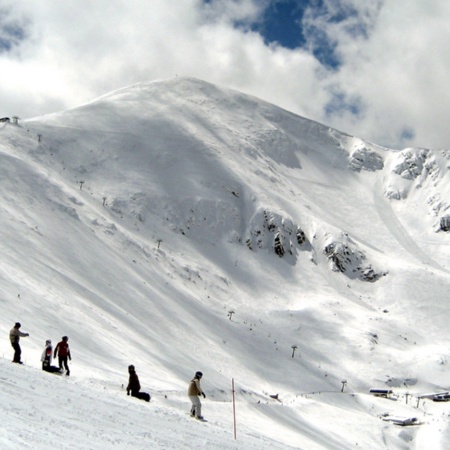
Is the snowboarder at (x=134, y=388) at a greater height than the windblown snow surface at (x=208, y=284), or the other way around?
the windblown snow surface at (x=208, y=284)

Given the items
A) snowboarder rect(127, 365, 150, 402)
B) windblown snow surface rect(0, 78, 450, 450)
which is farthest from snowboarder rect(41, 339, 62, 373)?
snowboarder rect(127, 365, 150, 402)

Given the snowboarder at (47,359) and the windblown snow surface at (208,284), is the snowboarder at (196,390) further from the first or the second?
the snowboarder at (47,359)

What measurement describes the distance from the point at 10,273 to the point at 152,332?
1063 cm

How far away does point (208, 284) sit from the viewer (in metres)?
56.9

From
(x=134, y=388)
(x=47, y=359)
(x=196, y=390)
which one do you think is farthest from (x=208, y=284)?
(x=196, y=390)

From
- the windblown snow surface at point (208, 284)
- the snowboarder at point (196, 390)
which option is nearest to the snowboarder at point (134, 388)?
the windblown snow surface at point (208, 284)

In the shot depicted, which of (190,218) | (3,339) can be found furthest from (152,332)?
(190,218)

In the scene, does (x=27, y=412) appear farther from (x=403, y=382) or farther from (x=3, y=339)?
(x=403, y=382)

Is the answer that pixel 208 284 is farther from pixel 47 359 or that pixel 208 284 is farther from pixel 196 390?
pixel 196 390

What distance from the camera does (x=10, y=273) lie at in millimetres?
31547

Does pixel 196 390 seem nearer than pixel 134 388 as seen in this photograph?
Yes

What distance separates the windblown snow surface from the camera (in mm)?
20766

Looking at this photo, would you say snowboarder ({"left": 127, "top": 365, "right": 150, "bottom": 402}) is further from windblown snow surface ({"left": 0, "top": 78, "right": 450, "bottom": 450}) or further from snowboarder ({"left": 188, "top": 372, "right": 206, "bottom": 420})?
snowboarder ({"left": 188, "top": 372, "right": 206, "bottom": 420})

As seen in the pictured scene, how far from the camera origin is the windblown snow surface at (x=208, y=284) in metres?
20.8
